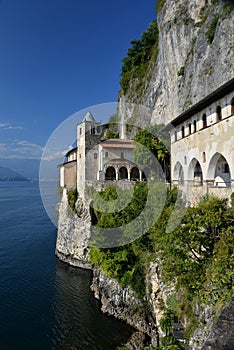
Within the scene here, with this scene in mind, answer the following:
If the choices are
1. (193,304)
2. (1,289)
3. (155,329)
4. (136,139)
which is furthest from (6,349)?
(136,139)

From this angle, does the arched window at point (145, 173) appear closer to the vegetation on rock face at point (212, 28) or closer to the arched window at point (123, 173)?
the arched window at point (123, 173)

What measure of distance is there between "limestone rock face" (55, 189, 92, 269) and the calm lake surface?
1231mm

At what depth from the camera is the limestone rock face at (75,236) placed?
102 ft

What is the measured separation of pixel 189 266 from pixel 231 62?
18.2 m

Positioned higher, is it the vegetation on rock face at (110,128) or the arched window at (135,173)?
the vegetation on rock face at (110,128)

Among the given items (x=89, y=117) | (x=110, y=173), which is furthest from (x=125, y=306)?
(x=89, y=117)

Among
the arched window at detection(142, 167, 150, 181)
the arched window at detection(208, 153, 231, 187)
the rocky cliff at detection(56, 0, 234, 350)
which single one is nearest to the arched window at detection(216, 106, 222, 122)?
the arched window at detection(208, 153, 231, 187)

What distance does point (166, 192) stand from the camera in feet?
70.7

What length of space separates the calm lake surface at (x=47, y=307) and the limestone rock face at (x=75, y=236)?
1231 millimetres

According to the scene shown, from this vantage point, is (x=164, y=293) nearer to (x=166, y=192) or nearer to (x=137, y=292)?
(x=137, y=292)

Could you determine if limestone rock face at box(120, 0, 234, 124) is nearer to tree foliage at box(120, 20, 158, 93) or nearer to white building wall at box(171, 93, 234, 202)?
white building wall at box(171, 93, 234, 202)

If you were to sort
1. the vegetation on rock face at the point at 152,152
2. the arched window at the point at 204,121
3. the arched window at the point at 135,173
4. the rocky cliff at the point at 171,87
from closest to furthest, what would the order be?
the rocky cliff at the point at 171,87 < the arched window at the point at 204,121 < the vegetation on rock face at the point at 152,152 < the arched window at the point at 135,173

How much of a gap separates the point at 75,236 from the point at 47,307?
11012 millimetres

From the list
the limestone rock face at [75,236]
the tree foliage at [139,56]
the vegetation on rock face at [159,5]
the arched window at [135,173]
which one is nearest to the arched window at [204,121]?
the arched window at [135,173]
